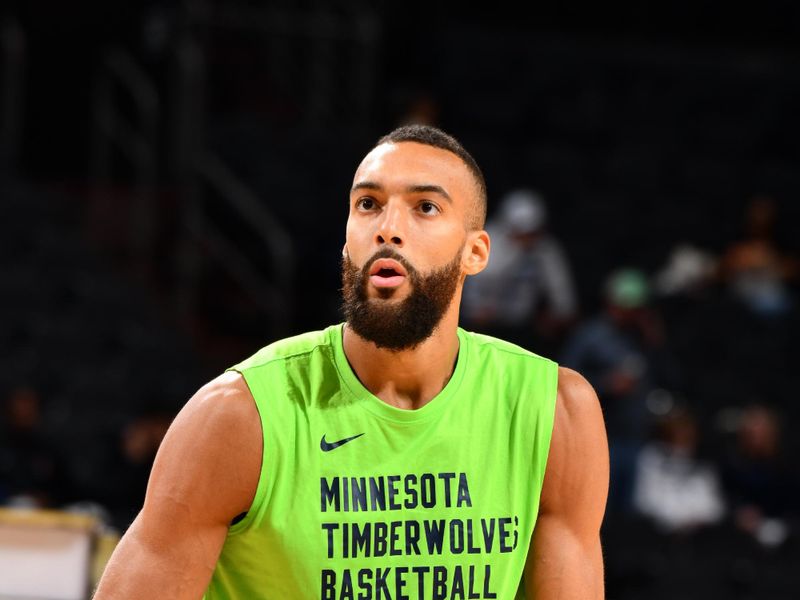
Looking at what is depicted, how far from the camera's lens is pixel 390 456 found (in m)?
3.08

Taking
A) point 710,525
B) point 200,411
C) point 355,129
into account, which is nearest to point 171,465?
point 200,411

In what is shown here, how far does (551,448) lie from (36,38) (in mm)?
11043

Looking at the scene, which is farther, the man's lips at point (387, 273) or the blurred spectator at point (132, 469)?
the blurred spectator at point (132, 469)

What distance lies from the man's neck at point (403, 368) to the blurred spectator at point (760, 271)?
8.60 meters

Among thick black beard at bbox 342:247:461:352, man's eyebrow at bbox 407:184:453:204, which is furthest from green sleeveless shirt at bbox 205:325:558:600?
man's eyebrow at bbox 407:184:453:204

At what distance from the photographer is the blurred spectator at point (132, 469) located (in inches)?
323

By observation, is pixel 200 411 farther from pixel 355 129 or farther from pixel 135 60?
pixel 135 60

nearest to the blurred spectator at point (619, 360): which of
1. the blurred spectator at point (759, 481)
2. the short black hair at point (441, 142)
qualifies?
the blurred spectator at point (759, 481)

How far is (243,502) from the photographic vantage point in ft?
9.69

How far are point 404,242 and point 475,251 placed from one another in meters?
0.27

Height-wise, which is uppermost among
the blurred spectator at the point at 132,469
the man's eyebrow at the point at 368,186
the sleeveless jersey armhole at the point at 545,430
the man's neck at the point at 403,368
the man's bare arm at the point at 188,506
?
the blurred spectator at the point at 132,469

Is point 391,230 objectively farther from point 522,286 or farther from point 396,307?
point 522,286

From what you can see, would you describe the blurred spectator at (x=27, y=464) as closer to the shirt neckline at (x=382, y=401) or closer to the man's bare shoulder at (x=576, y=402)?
the shirt neckline at (x=382, y=401)

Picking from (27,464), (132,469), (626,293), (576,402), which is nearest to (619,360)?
(626,293)
